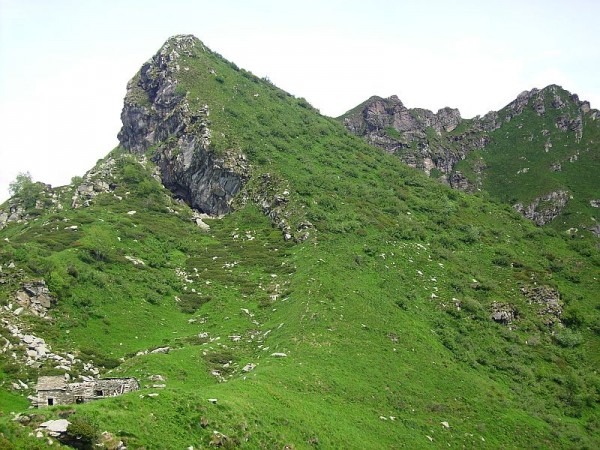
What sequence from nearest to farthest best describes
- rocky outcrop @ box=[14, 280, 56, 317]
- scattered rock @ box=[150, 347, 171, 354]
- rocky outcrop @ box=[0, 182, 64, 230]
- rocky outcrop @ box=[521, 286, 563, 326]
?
scattered rock @ box=[150, 347, 171, 354]
rocky outcrop @ box=[14, 280, 56, 317]
rocky outcrop @ box=[521, 286, 563, 326]
rocky outcrop @ box=[0, 182, 64, 230]

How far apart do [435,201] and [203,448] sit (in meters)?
88.0

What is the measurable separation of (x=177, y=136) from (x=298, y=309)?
70.1 metres

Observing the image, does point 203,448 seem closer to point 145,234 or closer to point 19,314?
point 19,314

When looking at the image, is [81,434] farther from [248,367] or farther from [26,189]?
[26,189]

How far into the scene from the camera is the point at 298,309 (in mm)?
60719

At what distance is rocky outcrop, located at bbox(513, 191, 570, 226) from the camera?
177250mm

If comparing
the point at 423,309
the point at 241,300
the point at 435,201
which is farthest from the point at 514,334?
the point at 435,201

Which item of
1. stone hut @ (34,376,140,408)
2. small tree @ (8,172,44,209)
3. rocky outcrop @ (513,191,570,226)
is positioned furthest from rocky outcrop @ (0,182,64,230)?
rocky outcrop @ (513,191,570,226)

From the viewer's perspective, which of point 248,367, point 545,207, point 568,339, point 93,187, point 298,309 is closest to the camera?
point 248,367

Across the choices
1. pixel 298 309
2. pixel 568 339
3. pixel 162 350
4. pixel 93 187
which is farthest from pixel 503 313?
pixel 93 187

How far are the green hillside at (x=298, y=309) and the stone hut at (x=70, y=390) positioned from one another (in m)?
2.73

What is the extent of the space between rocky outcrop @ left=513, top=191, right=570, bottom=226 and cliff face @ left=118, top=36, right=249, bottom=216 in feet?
382

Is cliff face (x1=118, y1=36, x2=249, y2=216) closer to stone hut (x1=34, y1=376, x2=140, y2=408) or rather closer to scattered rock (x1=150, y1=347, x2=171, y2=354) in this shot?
scattered rock (x1=150, y1=347, x2=171, y2=354)

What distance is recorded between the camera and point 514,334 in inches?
2650
